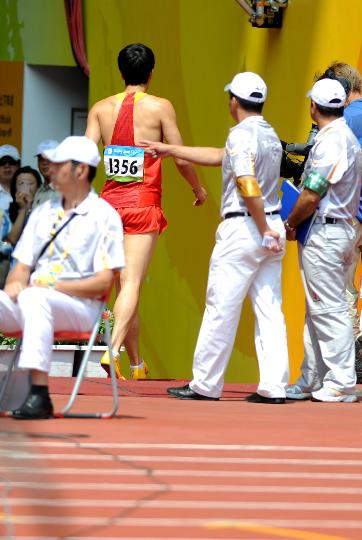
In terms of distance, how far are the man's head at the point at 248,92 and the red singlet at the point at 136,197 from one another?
129cm

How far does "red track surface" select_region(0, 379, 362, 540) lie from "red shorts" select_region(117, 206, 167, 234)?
1.86 meters

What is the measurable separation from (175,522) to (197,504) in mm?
275

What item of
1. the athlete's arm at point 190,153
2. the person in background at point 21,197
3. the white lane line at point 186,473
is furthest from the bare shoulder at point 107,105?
the white lane line at point 186,473

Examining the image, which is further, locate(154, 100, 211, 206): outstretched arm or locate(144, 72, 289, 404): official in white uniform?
locate(154, 100, 211, 206): outstretched arm

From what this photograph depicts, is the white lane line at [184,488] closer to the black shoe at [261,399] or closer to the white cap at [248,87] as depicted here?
the black shoe at [261,399]

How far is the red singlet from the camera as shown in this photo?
8875 mm

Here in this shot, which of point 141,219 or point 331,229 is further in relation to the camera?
point 141,219

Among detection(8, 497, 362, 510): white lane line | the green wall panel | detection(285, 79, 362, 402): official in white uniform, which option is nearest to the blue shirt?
detection(285, 79, 362, 402): official in white uniform

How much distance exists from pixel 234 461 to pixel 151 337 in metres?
9.81

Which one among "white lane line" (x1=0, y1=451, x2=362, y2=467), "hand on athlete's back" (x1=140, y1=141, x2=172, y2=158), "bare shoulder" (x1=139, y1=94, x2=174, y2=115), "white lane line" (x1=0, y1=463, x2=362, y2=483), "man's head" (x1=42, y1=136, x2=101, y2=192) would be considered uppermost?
"man's head" (x1=42, y1=136, x2=101, y2=192)

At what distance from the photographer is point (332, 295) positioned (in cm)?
789

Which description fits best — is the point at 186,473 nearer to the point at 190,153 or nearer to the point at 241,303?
the point at 241,303

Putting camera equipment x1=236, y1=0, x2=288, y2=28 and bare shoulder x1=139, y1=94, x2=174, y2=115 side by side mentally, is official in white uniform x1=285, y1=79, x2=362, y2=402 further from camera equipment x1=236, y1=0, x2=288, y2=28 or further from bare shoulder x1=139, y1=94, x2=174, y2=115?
camera equipment x1=236, y1=0, x2=288, y2=28

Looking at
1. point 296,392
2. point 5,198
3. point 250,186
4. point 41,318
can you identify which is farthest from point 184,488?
point 5,198
